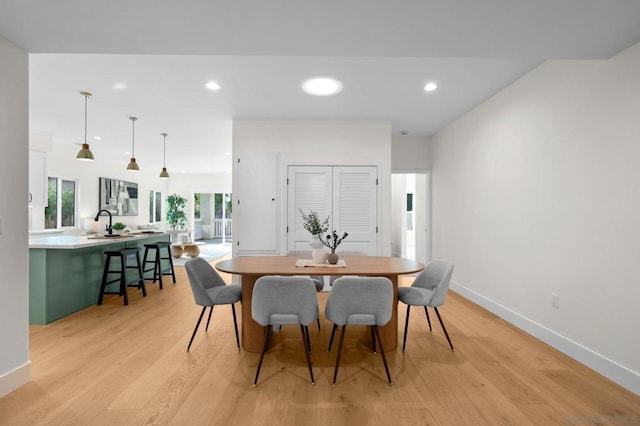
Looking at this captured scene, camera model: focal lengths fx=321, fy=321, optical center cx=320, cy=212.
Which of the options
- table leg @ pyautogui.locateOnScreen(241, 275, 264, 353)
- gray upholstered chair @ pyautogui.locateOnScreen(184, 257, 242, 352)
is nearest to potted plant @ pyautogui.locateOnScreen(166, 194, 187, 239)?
gray upholstered chair @ pyautogui.locateOnScreen(184, 257, 242, 352)

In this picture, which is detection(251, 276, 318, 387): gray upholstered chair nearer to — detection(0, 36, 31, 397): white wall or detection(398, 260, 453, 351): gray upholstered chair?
detection(398, 260, 453, 351): gray upholstered chair

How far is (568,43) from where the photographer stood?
2.16 metres

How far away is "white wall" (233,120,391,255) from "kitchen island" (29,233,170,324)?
2284 mm

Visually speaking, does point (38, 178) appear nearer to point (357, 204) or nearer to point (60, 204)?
point (60, 204)

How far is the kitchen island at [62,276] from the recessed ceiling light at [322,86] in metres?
3.10

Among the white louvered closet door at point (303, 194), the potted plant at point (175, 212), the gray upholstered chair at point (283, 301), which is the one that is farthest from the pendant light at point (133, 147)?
the gray upholstered chair at point (283, 301)

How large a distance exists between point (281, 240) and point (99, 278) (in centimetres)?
248

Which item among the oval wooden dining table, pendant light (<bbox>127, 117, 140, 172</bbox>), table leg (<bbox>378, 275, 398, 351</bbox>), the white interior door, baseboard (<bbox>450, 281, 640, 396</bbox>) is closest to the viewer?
baseboard (<bbox>450, 281, 640, 396</bbox>)

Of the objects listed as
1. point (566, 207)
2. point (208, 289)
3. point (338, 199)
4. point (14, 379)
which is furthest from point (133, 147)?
point (566, 207)

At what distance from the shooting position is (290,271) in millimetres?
2490

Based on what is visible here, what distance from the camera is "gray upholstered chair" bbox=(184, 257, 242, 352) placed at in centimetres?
265

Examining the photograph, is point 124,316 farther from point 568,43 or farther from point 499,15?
point 568,43

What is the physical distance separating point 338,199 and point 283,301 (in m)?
2.81

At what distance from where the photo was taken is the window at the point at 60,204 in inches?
261
